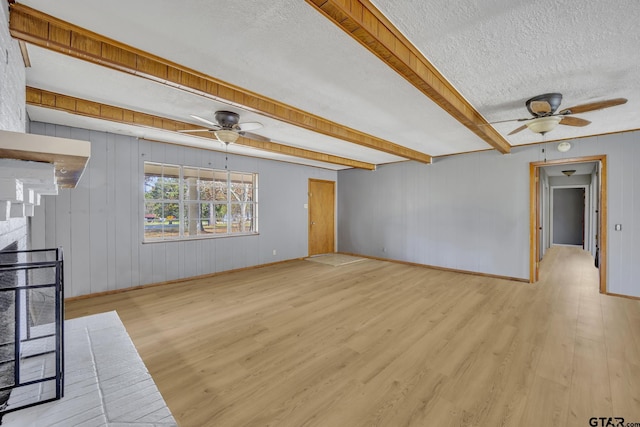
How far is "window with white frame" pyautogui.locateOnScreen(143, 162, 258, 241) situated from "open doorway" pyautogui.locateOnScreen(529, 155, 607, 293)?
530 cm

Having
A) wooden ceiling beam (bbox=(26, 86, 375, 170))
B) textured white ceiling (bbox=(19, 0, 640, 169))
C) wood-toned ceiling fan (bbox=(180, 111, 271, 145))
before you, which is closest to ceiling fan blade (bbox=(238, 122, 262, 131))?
wood-toned ceiling fan (bbox=(180, 111, 271, 145))

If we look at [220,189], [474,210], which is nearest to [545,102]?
[474,210]

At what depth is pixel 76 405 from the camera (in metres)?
1.63

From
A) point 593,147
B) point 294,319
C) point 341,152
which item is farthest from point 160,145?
point 593,147

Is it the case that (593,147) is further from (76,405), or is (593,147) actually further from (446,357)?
(76,405)

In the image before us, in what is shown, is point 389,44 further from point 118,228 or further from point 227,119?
point 118,228

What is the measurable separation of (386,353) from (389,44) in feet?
7.92

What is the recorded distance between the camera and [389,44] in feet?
5.64

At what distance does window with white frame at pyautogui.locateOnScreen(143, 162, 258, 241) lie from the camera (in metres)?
4.62

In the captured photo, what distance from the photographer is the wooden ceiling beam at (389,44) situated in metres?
1.43

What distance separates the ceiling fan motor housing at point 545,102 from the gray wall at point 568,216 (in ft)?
30.2

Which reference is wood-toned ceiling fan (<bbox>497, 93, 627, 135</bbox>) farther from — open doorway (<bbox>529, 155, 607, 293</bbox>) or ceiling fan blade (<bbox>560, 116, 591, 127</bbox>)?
open doorway (<bbox>529, 155, 607, 293</bbox>)

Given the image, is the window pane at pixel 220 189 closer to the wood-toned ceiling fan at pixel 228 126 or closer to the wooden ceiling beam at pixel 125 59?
the wood-toned ceiling fan at pixel 228 126

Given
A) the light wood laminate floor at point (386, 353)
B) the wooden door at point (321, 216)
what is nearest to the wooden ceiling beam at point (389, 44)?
the light wood laminate floor at point (386, 353)
